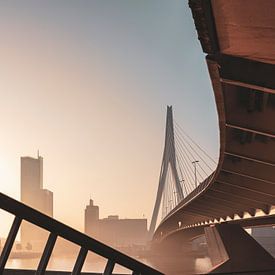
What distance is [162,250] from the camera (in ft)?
394

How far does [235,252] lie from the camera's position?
36094 mm

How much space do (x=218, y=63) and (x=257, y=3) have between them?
3.87 metres

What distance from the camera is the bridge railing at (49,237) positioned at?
239 inches

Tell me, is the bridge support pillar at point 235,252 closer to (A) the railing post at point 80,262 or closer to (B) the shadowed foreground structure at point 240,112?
(B) the shadowed foreground structure at point 240,112

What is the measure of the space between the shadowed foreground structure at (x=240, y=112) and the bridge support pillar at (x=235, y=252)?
2.8 inches

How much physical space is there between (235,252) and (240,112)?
21.1 m

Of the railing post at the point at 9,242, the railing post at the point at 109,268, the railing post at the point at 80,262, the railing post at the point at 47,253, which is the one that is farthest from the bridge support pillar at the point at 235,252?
the railing post at the point at 9,242

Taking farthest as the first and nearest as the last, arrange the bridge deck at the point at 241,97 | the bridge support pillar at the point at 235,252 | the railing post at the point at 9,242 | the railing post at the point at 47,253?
the bridge support pillar at the point at 235,252, the bridge deck at the point at 241,97, the railing post at the point at 47,253, the railing post at the point at 9,242

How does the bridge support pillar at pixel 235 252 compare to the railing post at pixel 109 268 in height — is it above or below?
below

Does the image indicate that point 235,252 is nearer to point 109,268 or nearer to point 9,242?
point 109,268

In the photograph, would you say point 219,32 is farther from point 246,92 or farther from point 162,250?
point 162,250

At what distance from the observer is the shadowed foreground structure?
868cm

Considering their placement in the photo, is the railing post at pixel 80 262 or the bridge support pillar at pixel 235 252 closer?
the railing post at pixel 80 262

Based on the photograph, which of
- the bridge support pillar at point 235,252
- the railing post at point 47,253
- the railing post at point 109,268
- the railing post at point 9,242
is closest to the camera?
the railing post at point 9,242
